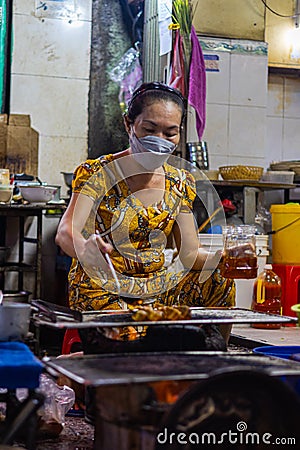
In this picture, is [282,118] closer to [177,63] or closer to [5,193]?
[177,63]

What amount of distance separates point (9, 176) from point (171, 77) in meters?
1.51

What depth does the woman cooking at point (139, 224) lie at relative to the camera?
135 inches

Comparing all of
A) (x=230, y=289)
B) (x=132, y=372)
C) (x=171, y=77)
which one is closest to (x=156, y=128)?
(x=230, y=289)

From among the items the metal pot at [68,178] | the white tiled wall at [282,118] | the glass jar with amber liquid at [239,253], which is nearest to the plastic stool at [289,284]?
the white tiled wall at [282,118]

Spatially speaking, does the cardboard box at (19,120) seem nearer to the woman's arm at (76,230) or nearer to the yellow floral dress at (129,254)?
the yellow floral dress at (129,254)

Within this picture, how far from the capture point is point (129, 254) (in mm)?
3541

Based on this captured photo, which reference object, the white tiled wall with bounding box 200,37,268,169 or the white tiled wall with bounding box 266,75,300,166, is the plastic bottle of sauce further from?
the white tiled wall with bounding box 266,75,300,166

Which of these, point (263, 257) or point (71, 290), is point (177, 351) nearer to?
point (71, 290)

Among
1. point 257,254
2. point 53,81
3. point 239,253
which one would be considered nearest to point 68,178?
point 53,81

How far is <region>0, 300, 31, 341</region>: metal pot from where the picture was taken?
7.83 feet

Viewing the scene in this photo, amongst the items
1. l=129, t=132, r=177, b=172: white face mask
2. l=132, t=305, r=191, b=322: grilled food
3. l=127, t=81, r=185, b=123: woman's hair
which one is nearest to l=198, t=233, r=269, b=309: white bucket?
l=129, t=132, r=177, b=172: white face mask

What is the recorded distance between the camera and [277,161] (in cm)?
716

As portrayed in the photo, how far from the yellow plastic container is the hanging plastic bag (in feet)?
5.36

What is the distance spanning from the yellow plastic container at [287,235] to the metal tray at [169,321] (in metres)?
3.37
